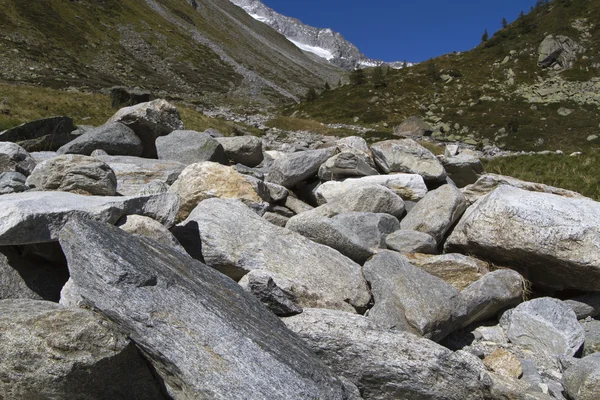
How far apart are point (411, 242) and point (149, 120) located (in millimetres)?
8838

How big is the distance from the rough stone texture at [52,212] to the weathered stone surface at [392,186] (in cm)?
474

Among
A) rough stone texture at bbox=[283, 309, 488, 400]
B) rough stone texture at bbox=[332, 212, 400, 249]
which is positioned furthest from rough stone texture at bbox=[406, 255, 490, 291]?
rough stone texture at bbox=[283, 309, 488, 400]

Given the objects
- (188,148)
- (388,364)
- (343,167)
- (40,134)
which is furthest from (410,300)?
(40,134)

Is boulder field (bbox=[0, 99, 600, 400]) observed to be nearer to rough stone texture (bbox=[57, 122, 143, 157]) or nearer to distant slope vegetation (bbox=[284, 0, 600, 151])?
rough stone texture (bbox=[57, 122, 143, 157])

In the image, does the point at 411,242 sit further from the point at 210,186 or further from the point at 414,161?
the point at 210,186

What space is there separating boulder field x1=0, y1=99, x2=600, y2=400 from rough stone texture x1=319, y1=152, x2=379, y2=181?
5cm

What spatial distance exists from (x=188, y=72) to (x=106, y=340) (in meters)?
120

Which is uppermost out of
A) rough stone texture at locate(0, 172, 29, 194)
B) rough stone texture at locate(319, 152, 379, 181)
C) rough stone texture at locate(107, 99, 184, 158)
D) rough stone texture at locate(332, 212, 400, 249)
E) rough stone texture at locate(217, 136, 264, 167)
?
rough stone texture at locate(319, 152, 379, 181)

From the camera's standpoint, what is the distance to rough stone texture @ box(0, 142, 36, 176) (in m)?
10.1

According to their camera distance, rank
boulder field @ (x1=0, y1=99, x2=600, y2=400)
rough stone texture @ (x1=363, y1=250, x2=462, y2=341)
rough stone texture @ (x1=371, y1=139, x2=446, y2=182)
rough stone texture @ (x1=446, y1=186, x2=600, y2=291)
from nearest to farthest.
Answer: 1. boulder field @ (x1=0, y1=99, x2=600, y2=400)
2. rough stone texture @ (x1=363, y1=250, x2=462, y2=341)
3. rough stone texture @ (x1=446, y1=186, x2=600, y2=291)
4. rough stone texture @ (x1=371, y1=139, x2=446, y2=182)

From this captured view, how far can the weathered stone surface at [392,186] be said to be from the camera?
447 inches

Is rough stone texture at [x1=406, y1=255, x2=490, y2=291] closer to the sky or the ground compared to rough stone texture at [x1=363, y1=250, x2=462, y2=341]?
closer to the sky

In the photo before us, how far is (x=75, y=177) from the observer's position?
863cm

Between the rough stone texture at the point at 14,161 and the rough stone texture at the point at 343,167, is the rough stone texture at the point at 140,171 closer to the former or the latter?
the rough stone texture at the point at 14,161
